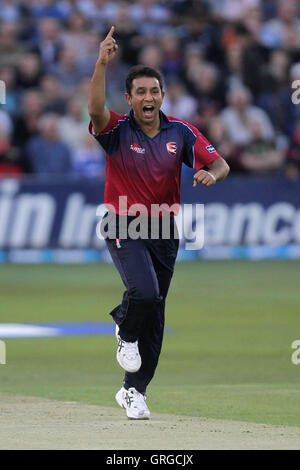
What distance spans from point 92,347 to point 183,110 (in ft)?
30.6

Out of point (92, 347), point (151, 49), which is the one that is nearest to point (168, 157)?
point (92, 347)

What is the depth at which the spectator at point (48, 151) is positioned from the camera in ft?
64.7

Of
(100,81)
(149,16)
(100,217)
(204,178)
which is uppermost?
(149,16)

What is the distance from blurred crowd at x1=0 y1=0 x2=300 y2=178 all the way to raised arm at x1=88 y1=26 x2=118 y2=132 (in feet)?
38.9

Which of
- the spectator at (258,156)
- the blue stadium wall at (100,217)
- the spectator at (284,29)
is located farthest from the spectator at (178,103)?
the spectator at (284,29)

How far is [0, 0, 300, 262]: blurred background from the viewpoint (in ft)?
65.5

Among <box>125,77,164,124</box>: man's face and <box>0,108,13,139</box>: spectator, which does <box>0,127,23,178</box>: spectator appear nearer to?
<box>0,108,13,139</box>: spectator

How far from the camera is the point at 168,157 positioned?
8.12 metres

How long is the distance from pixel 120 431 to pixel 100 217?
1282 cm

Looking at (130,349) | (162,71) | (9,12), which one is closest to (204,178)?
(130,349)

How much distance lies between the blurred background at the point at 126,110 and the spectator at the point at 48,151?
17 mm

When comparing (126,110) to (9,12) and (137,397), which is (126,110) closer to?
(9,12)

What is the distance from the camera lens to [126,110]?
803 inches

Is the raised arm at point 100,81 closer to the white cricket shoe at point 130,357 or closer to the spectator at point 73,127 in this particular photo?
the white cricket shoe at point 130,357
